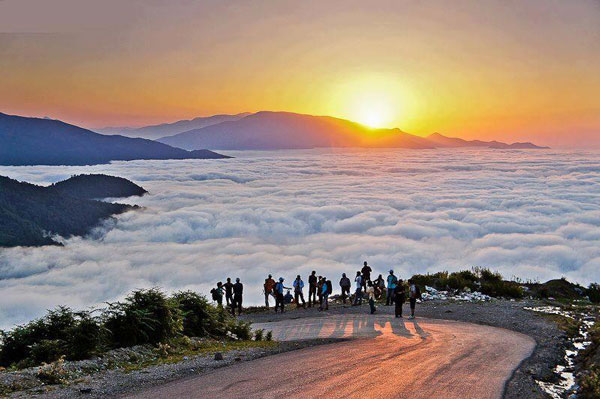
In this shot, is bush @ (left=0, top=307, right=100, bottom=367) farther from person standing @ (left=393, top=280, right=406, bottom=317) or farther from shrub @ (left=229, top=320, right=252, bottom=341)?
person standing @ (left=393, top=280, right=406, bottom=317)

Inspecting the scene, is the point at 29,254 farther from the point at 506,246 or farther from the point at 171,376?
the point at 171,376

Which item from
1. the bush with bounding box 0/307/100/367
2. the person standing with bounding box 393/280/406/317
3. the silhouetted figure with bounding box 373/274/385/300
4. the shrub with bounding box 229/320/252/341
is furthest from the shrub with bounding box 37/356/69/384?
the silhouetted figure with bounding box 373/274/385/300

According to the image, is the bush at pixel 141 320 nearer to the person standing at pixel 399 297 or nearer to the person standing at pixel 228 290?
the person standing at pixel 399 297

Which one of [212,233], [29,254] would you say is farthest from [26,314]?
[212,233]

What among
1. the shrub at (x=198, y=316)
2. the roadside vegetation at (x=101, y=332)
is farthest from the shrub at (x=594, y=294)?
the roadside vegetation at (x=101, y=332)

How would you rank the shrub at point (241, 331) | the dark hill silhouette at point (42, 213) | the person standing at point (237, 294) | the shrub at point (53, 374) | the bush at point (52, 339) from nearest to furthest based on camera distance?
the shrub at point (53, 374) → the bush at point (52, 339) → the shrub at point (241, 331) → the person standing at point (237, 294) → the dark hill silhouette at point (42, 213)

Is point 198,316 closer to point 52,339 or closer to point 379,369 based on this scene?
point 52,339

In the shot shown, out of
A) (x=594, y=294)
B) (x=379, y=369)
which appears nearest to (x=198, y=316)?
(x=379, y=369)

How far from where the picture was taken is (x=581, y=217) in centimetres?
7981

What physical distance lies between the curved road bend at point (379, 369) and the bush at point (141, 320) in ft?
9.30

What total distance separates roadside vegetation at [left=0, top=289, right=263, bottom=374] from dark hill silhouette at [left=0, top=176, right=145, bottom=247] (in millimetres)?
93786

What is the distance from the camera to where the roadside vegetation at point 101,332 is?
434 inches

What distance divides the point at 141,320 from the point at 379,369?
593cm

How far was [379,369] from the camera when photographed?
10.4m
